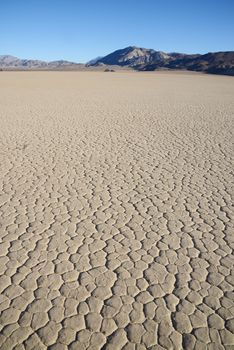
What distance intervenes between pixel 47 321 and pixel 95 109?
1264cm

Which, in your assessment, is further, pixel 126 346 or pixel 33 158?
pixel 33 158

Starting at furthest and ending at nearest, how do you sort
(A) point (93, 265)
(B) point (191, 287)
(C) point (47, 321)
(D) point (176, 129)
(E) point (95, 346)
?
(D) point (176, 129)
(A) point (93, 265)
(B) point (191, 287)
(C) point (47, 321)
(E) point (95, 346)

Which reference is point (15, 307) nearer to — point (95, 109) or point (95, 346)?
point (95, 346)

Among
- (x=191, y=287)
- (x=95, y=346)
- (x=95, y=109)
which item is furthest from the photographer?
(x=95, y=109)

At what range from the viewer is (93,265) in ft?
12.0

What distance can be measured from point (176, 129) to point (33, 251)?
326 inches

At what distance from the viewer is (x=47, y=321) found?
9.45 ft

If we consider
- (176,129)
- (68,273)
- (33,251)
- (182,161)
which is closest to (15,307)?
(68,273)

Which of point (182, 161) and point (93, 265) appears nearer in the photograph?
point (93, 265)

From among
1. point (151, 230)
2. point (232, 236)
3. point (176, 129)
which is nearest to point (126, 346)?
point (151, 230)

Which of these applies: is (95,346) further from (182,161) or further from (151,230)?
(182,161)

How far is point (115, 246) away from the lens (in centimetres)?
404

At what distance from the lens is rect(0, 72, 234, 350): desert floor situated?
2844 millimetres

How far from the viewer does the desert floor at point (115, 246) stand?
112 inches
